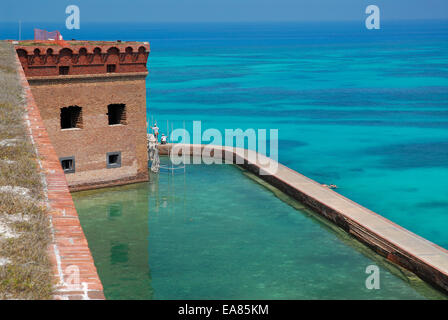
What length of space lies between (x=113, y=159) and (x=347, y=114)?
33.2m

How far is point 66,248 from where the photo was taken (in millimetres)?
6754

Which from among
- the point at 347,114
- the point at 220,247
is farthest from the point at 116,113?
the point at 347,114

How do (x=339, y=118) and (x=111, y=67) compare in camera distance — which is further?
(x=339, y=118)

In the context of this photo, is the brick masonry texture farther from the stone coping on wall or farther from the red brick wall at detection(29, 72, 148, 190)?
the stone coping on wall

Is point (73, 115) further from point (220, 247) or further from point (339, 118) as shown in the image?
point (339, 118)

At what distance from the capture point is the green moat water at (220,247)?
18.0 metres

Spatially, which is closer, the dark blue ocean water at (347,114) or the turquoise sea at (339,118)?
the turquoise sea at (339,118)

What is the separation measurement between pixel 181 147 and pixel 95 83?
9797 mm

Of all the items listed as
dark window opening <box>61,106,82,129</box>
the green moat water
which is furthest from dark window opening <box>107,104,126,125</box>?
the green moat water

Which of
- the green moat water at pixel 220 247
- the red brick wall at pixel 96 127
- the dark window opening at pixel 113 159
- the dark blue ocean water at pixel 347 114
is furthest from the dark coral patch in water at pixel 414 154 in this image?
the dark window opening at pixel 113 159

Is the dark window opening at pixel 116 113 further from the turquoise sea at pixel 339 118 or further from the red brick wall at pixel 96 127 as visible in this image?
the turquoise sea at pixel 339 118

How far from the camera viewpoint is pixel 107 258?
20406 millimetres

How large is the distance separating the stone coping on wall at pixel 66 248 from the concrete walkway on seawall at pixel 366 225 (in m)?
11.6
